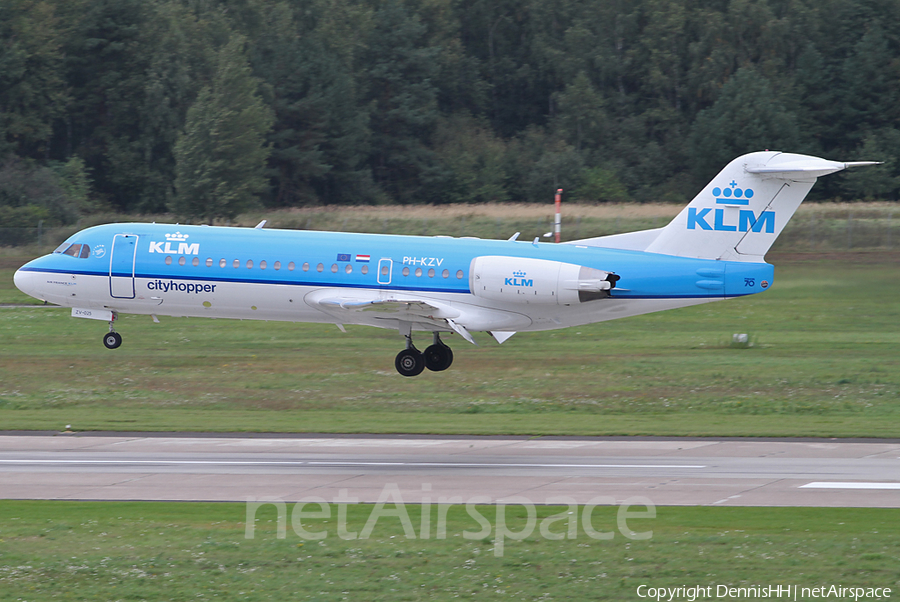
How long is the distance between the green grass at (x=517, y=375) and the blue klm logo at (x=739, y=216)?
6.34 m

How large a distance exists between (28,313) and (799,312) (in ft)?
126

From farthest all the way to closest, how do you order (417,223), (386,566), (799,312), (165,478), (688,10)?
(688,10)
(417,223)
(799,312)
(165,478)
(386,566)

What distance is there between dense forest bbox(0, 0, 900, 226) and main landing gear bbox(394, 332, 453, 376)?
2159 inches

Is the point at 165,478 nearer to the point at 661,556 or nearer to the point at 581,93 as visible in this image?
the point at 661,556

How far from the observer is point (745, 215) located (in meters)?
32.1

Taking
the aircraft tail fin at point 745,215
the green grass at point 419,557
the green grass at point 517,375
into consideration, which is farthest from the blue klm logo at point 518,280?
the green grass at point 419,557

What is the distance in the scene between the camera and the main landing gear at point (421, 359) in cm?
3431

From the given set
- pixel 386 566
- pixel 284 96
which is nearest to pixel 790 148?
pixel 284 96

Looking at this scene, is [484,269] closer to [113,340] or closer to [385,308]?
[385,308]

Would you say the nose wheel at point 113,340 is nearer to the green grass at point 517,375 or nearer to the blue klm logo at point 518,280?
the green grass at point 517,375

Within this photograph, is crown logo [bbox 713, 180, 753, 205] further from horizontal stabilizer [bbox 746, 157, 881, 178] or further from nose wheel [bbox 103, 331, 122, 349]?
nose wheel [bbox 103, 331, 122, 349]

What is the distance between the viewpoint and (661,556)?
20141mm

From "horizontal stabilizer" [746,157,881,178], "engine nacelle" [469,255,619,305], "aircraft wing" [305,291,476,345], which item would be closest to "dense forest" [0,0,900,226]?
"aircraft wing" [305,291,476,345]

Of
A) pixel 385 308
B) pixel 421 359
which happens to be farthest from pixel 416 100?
pixel 385 308
